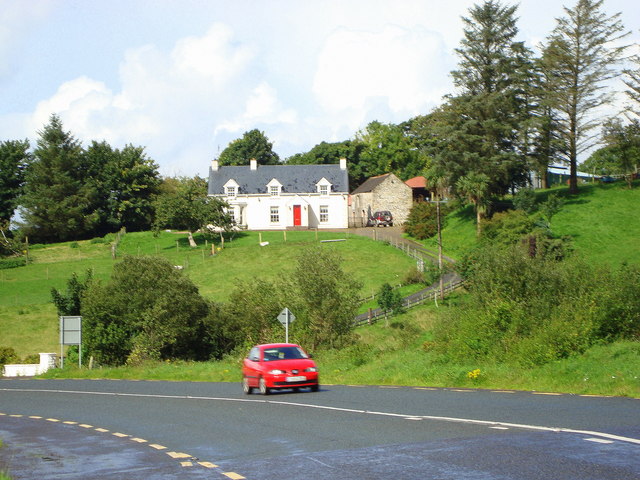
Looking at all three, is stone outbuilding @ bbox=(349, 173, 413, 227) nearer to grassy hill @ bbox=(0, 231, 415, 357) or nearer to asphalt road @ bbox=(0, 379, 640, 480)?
grassy hill @ bbox=(0, 231, 415, 357)

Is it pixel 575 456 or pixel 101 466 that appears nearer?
pixel 575 456

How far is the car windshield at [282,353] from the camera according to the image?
24742mm

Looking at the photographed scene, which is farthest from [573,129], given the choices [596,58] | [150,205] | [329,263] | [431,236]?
[150,205]

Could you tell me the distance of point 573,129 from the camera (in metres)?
80.8

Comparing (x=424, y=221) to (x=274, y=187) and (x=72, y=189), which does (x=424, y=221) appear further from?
(x=72, y=189)

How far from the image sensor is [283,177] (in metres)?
109

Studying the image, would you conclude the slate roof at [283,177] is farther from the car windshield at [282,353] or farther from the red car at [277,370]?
the red car at [277,370]

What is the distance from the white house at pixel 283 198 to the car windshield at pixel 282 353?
77.3m

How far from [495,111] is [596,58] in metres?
10.5

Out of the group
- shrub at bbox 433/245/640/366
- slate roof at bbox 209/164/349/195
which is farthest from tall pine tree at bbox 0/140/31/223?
shrub at bbox 433/245/640/366

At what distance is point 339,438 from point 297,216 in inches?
3599

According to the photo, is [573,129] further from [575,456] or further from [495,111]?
[575,456]

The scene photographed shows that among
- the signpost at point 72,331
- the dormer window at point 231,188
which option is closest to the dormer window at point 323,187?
the dormer window at point 231,188

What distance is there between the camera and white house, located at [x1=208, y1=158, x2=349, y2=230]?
104375 millimetres
